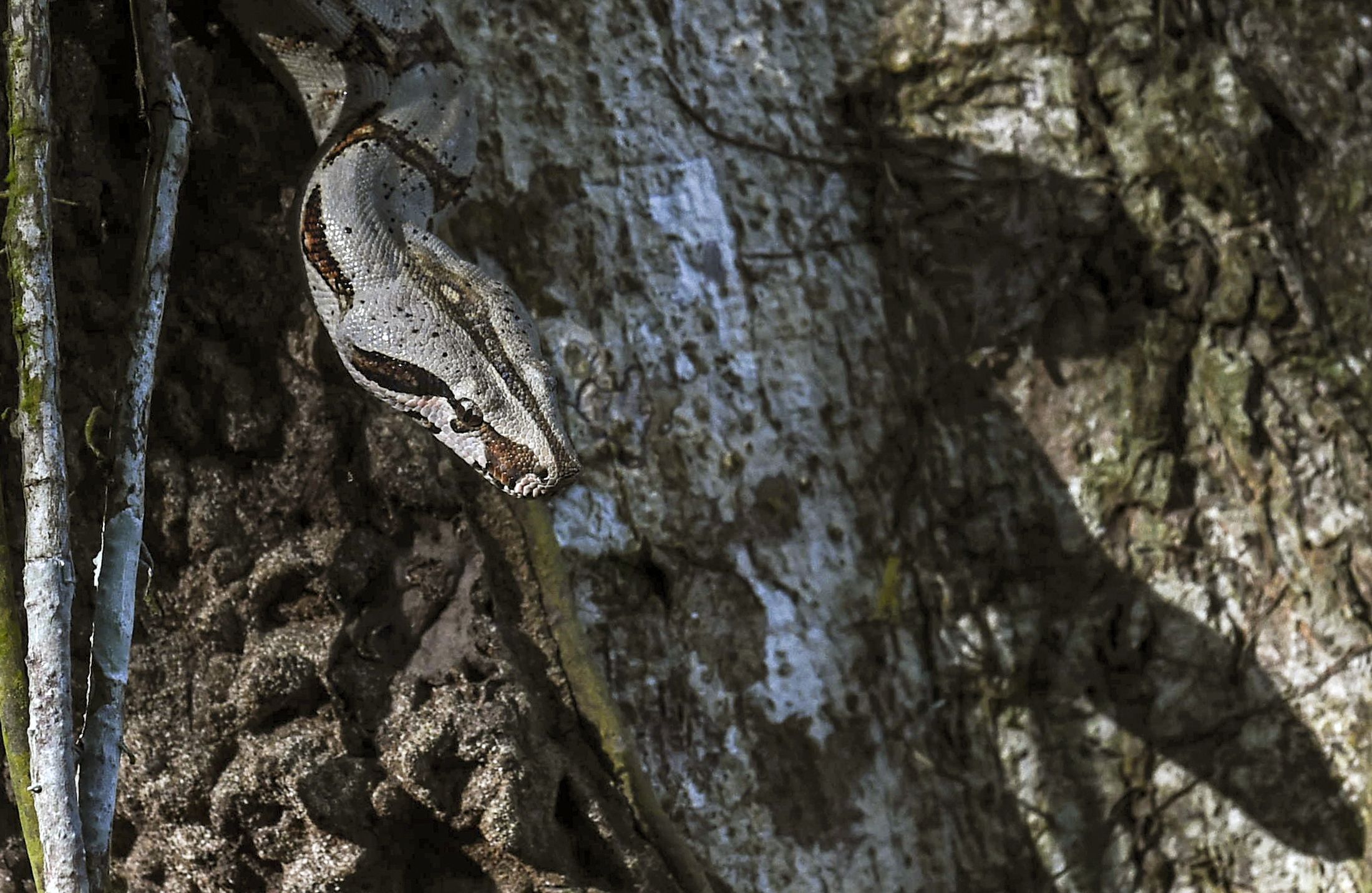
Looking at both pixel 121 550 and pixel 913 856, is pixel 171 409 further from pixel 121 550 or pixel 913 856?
pixel 913 856

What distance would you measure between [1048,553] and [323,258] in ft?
7.08

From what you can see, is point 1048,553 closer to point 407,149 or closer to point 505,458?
point 505,458

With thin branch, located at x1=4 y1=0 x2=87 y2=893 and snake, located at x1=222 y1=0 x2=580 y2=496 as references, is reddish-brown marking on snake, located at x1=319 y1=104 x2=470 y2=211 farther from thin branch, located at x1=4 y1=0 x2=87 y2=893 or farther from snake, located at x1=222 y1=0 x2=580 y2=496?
thin branch, located at x1=4 y1=0 x2=87 y2=893

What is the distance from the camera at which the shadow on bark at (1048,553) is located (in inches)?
139

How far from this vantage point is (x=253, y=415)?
9.04 feet

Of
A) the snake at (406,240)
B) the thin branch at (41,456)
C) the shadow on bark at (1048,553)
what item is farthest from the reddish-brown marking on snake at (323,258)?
the shadow on bark at (1048,553)

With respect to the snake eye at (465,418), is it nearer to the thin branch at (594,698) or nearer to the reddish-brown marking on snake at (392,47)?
the thin branch at (594,698)

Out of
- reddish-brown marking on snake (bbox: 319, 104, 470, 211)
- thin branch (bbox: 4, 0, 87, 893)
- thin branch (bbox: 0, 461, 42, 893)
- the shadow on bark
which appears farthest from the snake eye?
the shadow on bark

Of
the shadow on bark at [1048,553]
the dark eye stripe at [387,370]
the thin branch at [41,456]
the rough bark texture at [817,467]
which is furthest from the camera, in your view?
the shadow on bark at [1048,553]

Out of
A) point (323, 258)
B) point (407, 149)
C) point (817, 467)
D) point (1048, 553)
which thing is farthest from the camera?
point (1048, 553)

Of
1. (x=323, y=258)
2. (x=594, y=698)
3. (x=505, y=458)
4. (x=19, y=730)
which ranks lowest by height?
(x=19, y=730)

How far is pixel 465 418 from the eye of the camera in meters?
2.78

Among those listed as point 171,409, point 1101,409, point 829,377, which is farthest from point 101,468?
point 1101,409

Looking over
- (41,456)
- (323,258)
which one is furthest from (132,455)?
(323,258)
